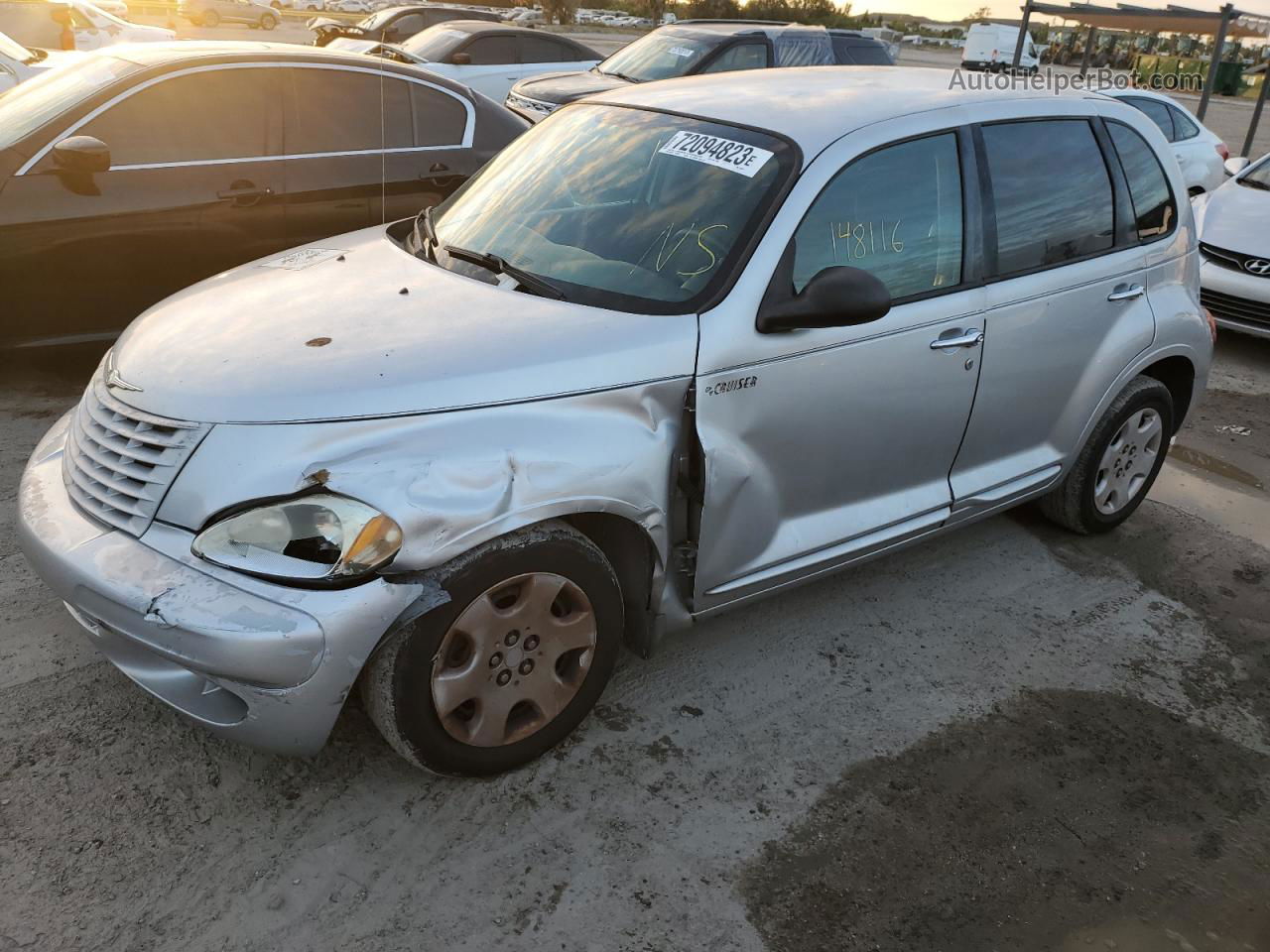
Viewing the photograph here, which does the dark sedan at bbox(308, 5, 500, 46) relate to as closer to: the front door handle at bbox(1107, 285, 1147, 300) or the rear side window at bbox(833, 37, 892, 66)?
the rear side window at bbox(833, 37, 892, 66)

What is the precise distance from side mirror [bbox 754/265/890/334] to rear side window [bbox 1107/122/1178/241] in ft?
5.87

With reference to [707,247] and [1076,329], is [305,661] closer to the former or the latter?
[707,247]

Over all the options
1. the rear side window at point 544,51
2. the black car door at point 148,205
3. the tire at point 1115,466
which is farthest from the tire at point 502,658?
the rear side window at point 544,51

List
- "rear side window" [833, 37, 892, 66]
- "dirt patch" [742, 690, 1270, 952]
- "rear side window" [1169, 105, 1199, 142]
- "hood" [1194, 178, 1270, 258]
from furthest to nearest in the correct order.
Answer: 1. "rear side window" [833, 37, 892, 66]
2. "rear side window" [1169, 105, 1199, 142]
3. "hood" [1194, 178, 1270, 258]
4. "dirt patch" [742, 690, 1270, 952]

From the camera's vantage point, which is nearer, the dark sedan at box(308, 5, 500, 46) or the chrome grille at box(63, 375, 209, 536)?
the chrome grille at box(63, 375, 209, 536)

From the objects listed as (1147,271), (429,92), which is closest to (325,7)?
(429,92)

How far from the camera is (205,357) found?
8.93ft

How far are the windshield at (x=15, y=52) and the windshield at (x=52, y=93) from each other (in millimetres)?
3832

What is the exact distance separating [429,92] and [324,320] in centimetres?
353

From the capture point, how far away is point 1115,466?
4395 millimetres

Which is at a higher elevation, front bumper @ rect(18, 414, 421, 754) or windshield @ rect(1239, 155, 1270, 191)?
windshield @ rect(1239, 155, 1270, 191)

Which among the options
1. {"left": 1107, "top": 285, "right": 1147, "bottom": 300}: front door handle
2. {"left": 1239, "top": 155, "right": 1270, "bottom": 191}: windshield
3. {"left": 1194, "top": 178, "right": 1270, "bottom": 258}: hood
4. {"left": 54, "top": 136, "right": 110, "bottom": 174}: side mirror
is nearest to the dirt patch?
{"left": 1107, "top": 285, "right": 1147, "bottom": 300}: front door handle

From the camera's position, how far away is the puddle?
5376mm

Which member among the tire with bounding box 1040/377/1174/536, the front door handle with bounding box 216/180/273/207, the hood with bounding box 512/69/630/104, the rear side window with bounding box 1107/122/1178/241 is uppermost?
the rear side window with bounding box 1107/122/1178/241
